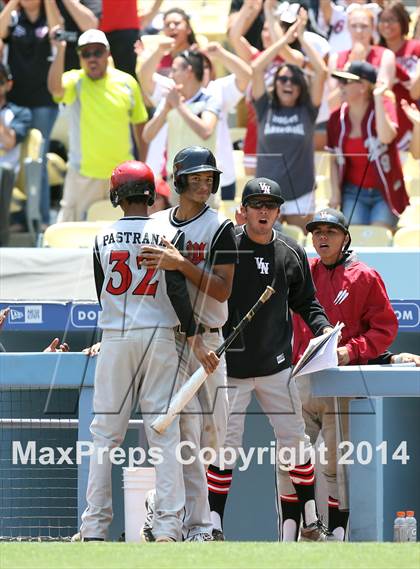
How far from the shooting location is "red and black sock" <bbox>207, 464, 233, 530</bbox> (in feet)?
21.5

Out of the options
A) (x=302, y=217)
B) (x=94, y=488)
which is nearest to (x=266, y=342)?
(x=94, y=488)

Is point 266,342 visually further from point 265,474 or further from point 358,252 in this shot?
point 358,252

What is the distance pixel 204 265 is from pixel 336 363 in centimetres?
87

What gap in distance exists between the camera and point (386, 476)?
296 inches

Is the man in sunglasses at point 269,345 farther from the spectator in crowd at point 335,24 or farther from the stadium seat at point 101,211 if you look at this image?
the spectator in crowd at point 335,24

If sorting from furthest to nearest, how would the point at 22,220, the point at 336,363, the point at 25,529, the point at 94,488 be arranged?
the point at 22,220, the point at 25,529, the point at 336,363, the point at 94,488

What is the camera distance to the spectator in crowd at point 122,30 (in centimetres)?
1130

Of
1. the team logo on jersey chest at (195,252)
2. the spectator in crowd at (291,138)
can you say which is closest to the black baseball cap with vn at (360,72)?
the spectator in crowd at (291,138)

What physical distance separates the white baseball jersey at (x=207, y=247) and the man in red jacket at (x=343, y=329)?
3.11ft

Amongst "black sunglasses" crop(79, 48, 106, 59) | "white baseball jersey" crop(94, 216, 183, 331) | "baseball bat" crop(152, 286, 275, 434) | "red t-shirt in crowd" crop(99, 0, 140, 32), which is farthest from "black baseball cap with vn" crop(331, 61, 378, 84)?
"baseball bat" crop(152, 286, 275, 434)

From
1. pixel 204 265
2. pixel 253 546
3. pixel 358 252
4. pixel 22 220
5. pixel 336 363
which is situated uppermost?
pixel 22 220

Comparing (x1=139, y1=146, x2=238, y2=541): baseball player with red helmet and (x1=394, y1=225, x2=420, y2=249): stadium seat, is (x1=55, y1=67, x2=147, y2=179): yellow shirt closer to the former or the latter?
(x1=394, y1=225, x2=420, y2=249): stadium seat

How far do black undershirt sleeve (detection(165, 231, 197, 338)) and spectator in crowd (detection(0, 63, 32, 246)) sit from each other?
5.15 metres

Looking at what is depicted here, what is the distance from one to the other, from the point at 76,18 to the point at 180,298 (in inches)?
243
